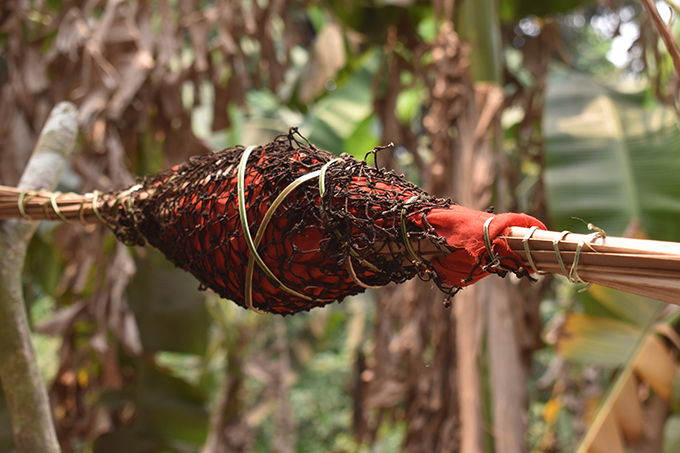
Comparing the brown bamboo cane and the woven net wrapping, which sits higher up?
the woven net wrapping

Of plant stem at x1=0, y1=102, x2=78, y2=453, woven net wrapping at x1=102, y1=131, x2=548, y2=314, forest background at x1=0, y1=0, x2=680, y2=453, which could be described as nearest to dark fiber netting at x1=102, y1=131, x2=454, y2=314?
woven net wrapping at x1=102, y1=131, x2=548, y2=314

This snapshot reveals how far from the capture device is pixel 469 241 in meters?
0.29

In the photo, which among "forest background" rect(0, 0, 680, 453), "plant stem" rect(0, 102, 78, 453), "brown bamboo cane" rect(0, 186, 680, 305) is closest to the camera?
"brown bamboo cane" rect(0, 186, 680, 305)

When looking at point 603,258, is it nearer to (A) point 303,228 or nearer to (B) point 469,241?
(B) point 469,241

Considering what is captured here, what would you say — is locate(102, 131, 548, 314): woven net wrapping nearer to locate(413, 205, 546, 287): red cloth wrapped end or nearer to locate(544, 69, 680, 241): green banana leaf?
locate(413, 205, 546, 287): red cloth wrapped end

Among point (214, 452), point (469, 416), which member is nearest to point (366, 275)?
point (469, 416)

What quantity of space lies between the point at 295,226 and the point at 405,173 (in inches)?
26.3

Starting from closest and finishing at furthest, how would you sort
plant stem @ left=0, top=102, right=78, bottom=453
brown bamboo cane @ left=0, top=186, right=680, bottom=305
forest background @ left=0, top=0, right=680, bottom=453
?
1. brown bamboo cane @ left=0, top=186, right=680, bottom=305
2. plant stem @ left=0, top=102, right=78, bottom=453
3. forest background @ left=0, top=0, right=680, bottom=453

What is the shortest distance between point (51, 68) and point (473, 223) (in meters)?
1.29

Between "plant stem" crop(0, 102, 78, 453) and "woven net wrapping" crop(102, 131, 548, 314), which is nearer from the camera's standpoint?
"woven net wrapping" crop(102, 131, 548, 314)

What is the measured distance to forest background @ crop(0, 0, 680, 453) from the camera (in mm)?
989

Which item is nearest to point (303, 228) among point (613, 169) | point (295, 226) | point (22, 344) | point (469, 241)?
point (295, 226)

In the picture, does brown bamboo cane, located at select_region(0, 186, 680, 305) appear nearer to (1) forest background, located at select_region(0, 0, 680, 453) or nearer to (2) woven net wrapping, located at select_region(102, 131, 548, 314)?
(2) woven net wrapping, located at select_region(102, 131, 548, 314)

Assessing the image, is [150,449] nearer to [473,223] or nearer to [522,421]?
[522,421]
